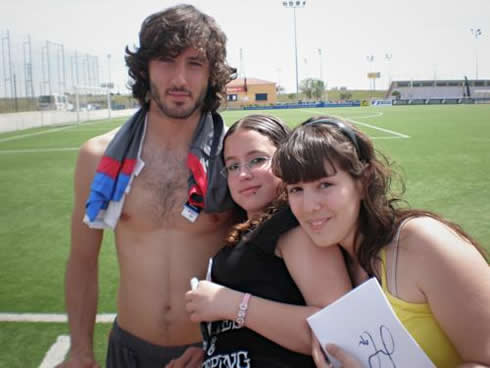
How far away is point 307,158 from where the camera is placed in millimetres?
1567

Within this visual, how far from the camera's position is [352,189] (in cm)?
162

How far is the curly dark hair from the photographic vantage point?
230 cm

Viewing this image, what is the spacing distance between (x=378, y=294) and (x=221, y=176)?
0.96 m

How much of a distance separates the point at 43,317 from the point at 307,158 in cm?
311

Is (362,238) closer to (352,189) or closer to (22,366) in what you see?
(352,189)

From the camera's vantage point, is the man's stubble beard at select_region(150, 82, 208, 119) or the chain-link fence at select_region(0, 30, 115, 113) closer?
the man's stubble beard at select_region(150, 82, 208, 119)

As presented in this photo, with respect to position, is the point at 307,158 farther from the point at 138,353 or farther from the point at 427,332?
the point at 138,353

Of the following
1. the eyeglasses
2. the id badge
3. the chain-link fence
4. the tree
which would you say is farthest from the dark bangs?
the tree

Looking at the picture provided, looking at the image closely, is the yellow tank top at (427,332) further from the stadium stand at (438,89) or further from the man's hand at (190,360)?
the stadium stand at (438,89)

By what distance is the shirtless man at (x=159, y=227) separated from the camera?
225cm

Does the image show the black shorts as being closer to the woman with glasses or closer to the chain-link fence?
the woman with glasses

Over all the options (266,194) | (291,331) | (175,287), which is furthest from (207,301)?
(175,287)

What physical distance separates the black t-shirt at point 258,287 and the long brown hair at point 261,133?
0.08 metres

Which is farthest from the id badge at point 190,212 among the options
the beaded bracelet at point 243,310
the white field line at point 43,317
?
the white field line at point 43,317
